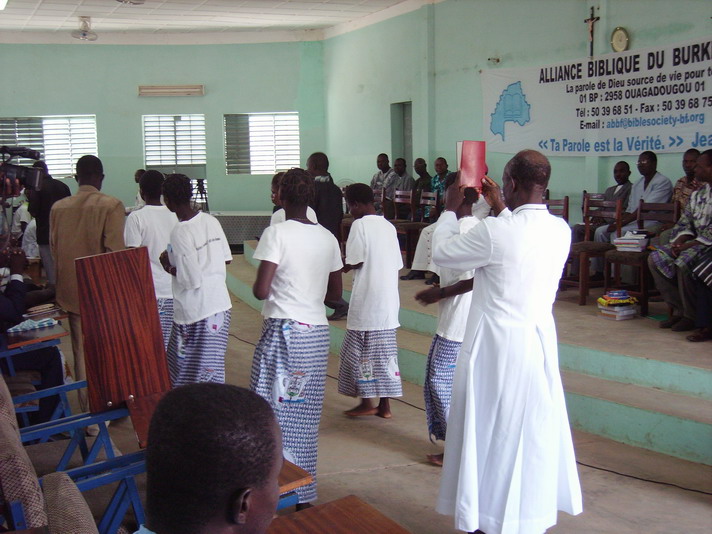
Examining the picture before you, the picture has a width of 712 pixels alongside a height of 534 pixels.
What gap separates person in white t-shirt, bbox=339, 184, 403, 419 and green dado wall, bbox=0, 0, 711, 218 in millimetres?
5023

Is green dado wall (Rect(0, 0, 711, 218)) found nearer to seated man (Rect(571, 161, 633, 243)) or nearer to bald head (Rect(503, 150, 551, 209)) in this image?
seated man (Rect(571, 161, 633, 243))

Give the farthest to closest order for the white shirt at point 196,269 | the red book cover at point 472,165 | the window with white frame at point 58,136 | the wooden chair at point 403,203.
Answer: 1. the window with white frame at point 58,136
2. the wooden chair at point 403,203
3. the white shirt at point 196,269
4. the red book cover at point 472,165

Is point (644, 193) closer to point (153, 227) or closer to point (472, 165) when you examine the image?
point (472, 165)

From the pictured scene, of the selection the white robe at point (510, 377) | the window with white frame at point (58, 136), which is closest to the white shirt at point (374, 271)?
the white robe at point (510, 377)

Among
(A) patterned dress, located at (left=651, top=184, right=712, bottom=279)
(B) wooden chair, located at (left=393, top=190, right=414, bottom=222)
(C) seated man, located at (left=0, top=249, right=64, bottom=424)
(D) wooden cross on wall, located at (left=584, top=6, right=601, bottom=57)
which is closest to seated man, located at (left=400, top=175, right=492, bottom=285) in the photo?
(A) patterned dress, located at (left=651, top=184, right=712, bottom=279)

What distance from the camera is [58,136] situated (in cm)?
1327

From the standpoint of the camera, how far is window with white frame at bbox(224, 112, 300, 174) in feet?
44.4

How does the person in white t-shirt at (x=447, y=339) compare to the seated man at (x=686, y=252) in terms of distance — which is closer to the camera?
the person in white t-shirt at (x=447, y=339)

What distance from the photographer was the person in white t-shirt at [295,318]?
308 cm

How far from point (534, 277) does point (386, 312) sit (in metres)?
1.79

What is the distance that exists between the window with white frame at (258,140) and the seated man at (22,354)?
977 cm

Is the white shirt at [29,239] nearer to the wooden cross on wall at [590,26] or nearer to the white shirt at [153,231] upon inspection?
the white shirt at [153,231]

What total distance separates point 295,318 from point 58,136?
453 inches

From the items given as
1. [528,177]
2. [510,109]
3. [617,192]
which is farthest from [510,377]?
[510,109]
